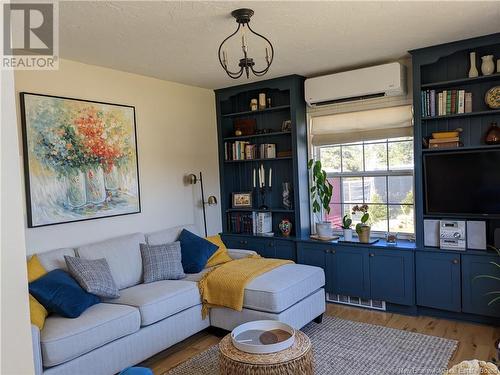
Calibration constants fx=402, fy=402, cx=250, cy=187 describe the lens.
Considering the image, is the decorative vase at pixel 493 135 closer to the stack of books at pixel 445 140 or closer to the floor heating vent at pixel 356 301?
the stack of books at pixel 445 140

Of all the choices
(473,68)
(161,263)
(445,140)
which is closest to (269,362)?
(161,263)

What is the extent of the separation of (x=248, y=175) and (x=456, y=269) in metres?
2.58

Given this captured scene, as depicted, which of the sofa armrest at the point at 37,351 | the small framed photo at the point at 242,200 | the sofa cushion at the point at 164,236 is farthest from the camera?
the small framed photo at the point at 242,200

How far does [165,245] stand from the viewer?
3830 millimetres

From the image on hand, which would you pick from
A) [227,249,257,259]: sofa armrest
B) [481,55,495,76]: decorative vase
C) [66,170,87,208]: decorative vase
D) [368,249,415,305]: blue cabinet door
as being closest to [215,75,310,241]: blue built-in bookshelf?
[227,249,257,259]: sofa armrest

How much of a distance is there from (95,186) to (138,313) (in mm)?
1306

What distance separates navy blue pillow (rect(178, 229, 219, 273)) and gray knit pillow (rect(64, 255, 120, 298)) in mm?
805

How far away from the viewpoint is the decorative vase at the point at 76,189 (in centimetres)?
344

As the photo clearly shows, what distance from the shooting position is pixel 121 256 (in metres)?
3.56

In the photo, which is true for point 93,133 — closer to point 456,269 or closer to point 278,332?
point 278,332

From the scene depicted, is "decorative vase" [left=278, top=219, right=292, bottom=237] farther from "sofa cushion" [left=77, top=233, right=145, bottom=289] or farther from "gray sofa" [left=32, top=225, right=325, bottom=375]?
"sofa cushion" [left=77, top=233, right=145, bottom=289]

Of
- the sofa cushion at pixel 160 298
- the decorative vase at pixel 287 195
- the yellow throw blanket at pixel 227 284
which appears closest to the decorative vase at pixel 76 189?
the sofa cushion at pixel 160 298

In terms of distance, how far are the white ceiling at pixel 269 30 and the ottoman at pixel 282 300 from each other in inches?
77.2

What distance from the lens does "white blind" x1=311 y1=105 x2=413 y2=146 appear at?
4031 millimetres
